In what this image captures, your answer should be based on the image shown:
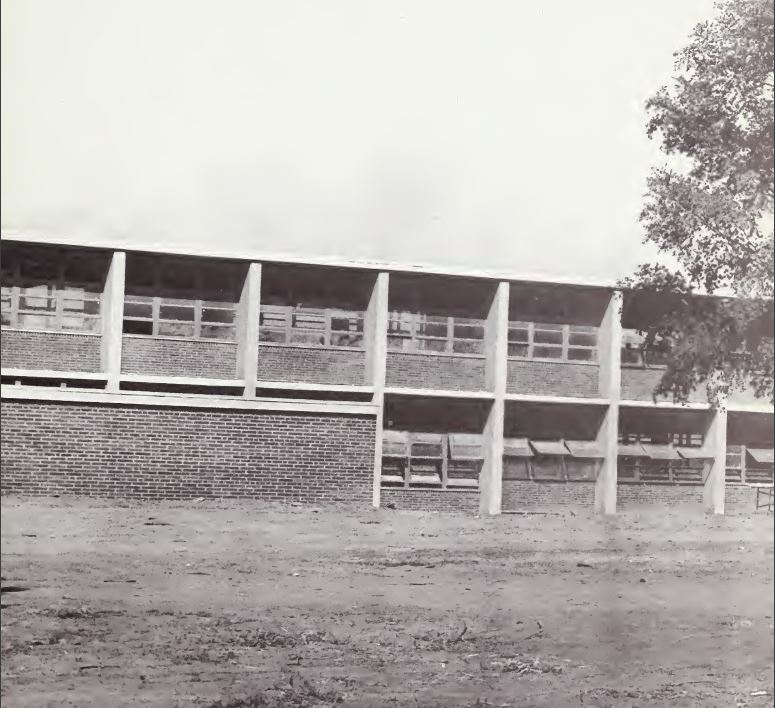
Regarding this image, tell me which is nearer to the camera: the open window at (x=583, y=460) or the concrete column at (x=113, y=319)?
the concrete column at (x=113, y=319)

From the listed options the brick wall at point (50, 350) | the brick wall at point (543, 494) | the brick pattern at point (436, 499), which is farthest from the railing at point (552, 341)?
the brick wall at point (50, 350)

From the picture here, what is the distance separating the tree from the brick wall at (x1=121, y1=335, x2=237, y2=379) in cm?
227

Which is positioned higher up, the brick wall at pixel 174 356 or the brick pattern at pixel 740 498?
the brick wall at pixel 174 356

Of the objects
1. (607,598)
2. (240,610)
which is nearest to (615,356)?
(607,598)

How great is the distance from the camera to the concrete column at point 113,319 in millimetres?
4836

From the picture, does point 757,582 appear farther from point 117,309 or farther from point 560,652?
point 117,309

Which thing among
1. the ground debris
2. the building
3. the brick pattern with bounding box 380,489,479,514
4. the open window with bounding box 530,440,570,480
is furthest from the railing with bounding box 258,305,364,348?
the ground debris

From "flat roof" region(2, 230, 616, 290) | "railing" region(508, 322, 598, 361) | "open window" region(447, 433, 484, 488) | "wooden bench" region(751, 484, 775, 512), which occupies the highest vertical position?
"flat roof" region(2, 230, 616, 290)

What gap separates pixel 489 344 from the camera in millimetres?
4980

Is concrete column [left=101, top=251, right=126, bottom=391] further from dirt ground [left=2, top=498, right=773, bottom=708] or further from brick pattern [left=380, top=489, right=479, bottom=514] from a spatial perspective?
brick pattern [left=380, top=489, right=479, bottom=514]

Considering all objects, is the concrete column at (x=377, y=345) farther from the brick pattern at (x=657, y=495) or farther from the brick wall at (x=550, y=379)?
the brick pattern at (x=657, y=495)

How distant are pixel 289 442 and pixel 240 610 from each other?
3.13 feet

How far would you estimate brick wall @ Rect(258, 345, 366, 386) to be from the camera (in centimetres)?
484

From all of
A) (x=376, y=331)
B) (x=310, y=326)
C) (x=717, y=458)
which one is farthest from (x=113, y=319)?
(x=717, y=458)
